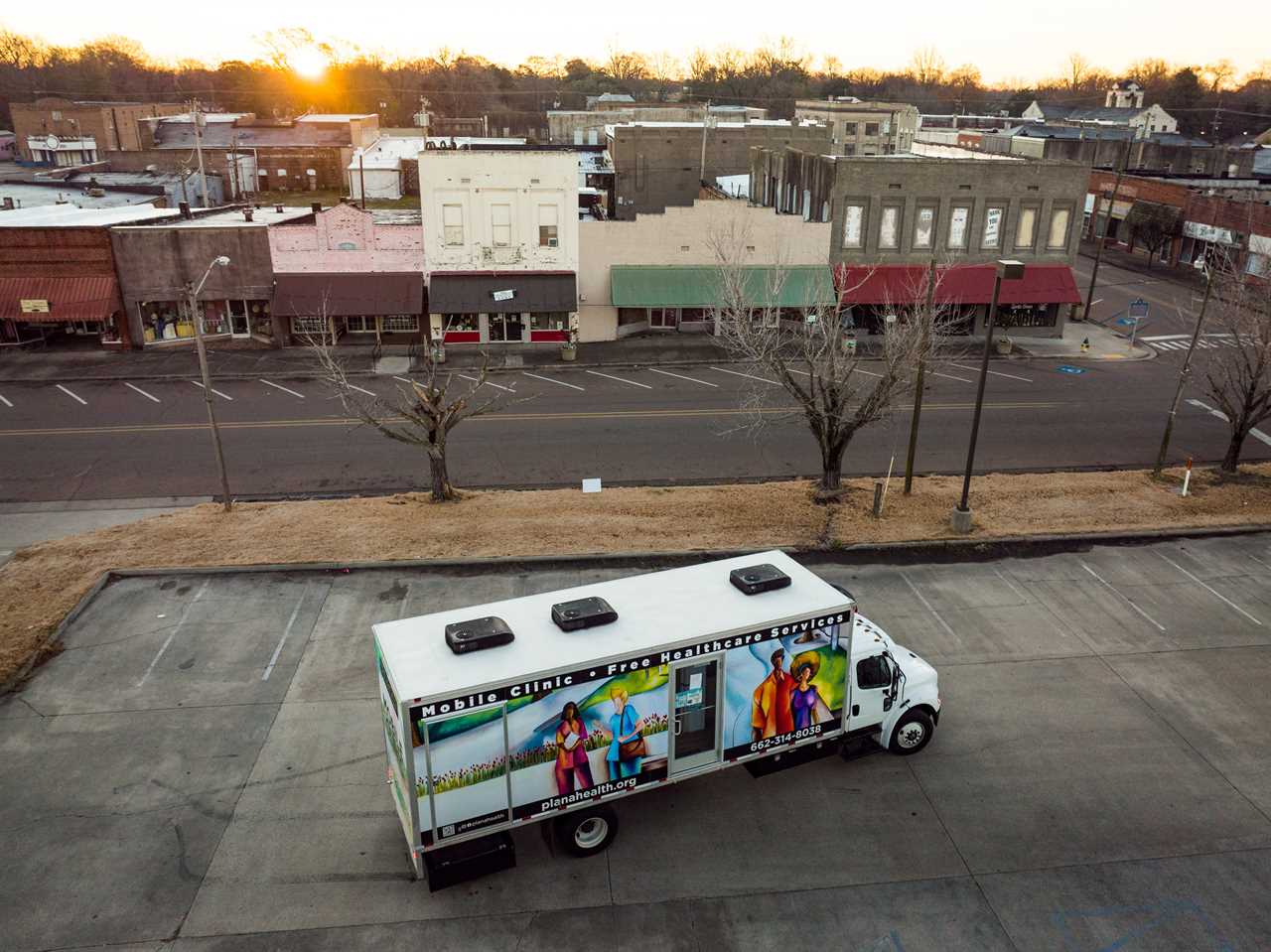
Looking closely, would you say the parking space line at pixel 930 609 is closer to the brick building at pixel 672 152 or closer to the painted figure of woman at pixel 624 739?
the painted figure of woman at pixel 624 739

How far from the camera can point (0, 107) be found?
115 meters

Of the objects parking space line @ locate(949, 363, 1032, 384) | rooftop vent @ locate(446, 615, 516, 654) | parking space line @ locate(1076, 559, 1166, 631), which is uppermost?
rooftop vent @ locate(446, 615, 516, 654)

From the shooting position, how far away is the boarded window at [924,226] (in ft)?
143

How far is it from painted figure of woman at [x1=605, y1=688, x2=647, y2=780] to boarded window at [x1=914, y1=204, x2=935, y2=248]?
37142 millimetres

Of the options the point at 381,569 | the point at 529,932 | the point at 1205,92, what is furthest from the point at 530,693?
the point at 1205,92

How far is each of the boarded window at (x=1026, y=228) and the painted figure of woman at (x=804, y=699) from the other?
38.0 metres

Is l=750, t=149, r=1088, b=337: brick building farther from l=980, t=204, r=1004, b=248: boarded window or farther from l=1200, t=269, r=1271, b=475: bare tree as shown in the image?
l=1200, t=269, r=1271, b=475: bare tree

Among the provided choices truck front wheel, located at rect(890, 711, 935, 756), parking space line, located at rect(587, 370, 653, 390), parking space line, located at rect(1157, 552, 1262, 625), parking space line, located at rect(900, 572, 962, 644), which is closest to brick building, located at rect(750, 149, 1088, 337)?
parking space line, located at rect(587, 370, 653, 390)

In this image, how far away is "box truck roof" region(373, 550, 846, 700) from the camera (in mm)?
11375

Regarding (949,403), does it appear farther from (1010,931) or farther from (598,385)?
(1010,931)

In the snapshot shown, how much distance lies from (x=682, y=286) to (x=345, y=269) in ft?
50.1

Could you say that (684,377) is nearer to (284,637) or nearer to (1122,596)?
(1122,596)

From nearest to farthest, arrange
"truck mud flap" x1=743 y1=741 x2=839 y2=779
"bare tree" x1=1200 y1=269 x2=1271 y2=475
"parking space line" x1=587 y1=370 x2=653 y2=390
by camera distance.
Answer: "truck mud flap" x1=743 y1=741 x2=839 y2=779
"bare tree" x1=1200 y1=269 x2=1271 y2=475
"parking space line" x1=587 y1=370 x2=653 y2=390

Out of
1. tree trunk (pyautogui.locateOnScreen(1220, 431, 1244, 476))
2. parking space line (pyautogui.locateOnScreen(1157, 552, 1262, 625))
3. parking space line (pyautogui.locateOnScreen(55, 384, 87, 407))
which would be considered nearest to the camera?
parking space line (pyautogui.locateOnScreen(1157, 552, 1262, 625))
